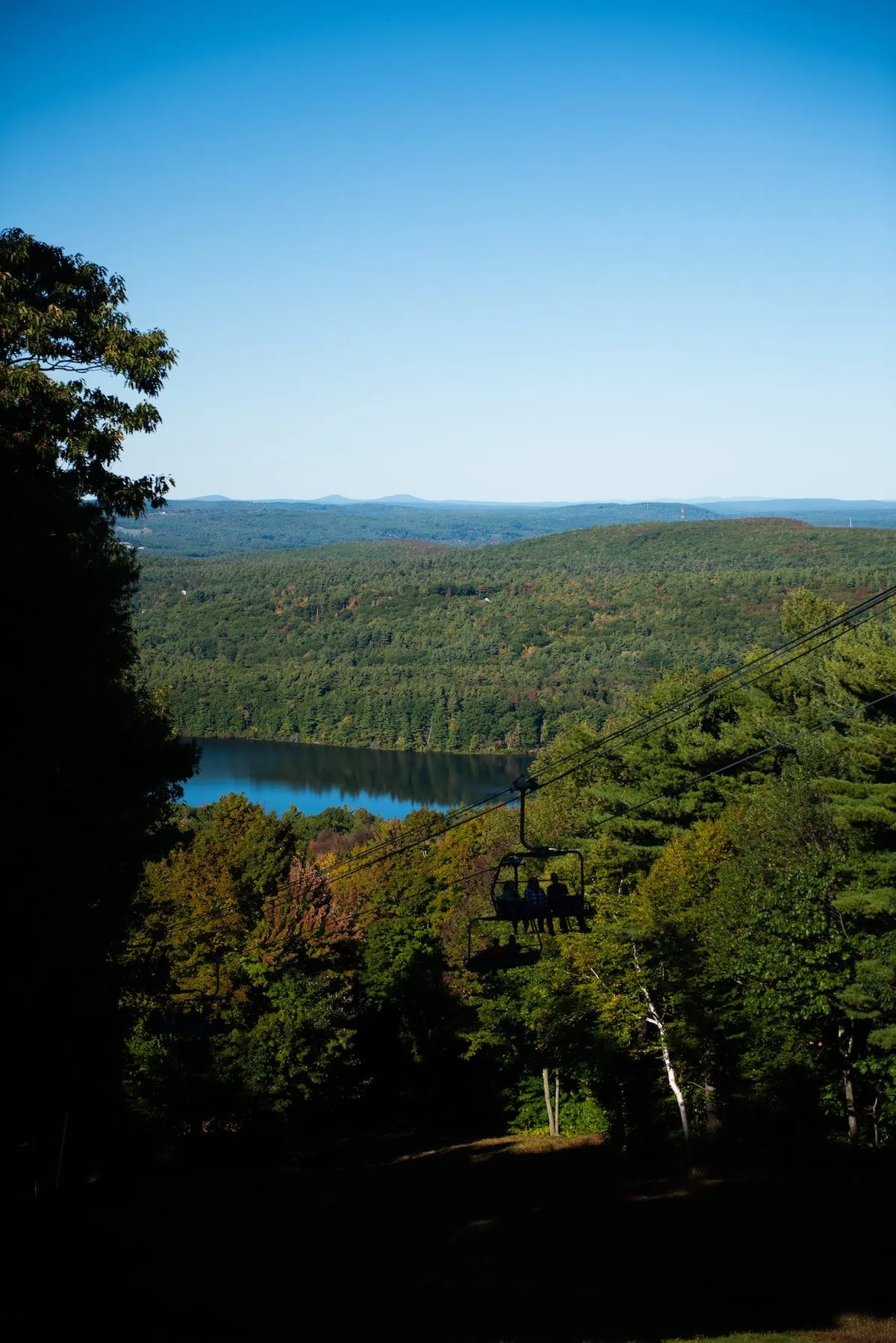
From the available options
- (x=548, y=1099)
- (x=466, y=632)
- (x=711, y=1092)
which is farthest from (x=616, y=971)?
(x=466, y=632)

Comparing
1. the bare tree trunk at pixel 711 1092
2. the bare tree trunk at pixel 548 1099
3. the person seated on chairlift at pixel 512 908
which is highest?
the person seated on chairlift at pixel 512 908

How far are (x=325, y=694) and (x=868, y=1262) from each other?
329 ft

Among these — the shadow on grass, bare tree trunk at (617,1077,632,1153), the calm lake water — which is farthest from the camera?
the calm lake water

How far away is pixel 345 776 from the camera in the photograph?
82.1m

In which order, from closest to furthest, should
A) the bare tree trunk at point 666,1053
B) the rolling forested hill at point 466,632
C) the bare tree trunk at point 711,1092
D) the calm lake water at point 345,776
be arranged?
the bare tree trunk at point 666,1053, the bare tree trunk at point 711,1092, the calm lake water at point 345,776, the rolling forested hill at point 466,632

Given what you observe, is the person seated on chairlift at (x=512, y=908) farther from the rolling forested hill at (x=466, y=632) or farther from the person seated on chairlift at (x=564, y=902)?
the rolling forested hill at (x=466, y=632)

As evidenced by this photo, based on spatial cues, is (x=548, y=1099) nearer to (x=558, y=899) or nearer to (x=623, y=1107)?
(x=623, y=1107)

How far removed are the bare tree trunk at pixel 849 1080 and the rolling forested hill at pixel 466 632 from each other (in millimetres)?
67246

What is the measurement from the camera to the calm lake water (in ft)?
229

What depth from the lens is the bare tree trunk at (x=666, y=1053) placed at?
50.6ft

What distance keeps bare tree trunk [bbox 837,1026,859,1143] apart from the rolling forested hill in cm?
6725

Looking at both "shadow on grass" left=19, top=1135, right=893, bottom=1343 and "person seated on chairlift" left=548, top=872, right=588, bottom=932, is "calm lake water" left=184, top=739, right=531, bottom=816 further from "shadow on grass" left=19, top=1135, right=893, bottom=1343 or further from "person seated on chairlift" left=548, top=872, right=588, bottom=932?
"person seated on chairlift" left=548, top=872, right=588, bottom=932

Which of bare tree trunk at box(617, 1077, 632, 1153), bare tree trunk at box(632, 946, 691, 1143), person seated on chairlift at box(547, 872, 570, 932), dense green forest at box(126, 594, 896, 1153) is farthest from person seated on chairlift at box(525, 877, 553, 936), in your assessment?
bare tree trunk at box(617, 1077, 632, 1153)

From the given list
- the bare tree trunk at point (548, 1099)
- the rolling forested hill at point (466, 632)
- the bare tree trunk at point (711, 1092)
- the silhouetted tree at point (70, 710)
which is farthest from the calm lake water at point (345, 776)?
the silhouetted tree at point (70, 710)
